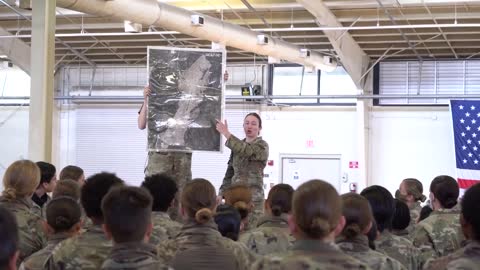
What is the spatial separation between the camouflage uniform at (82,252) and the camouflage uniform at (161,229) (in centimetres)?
92

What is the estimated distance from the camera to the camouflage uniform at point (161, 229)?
3949 millimetres

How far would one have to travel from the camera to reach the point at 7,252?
198cm

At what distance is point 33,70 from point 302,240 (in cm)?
540

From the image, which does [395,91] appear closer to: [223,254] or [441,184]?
[441,184]

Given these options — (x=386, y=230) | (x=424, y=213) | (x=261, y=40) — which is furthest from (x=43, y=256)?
(x=261, y=40)

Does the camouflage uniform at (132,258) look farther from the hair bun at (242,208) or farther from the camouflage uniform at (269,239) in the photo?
the hair bun at (242,208)

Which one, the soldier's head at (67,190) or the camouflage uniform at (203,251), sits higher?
the soldier's head at (67,190)

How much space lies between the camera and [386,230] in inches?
150

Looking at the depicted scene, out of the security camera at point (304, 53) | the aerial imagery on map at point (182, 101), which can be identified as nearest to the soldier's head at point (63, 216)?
the aerial imagery on map at point (182, 101)

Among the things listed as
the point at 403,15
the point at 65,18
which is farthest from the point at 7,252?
the point at 65,18

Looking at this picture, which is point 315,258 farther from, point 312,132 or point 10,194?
point 312,132

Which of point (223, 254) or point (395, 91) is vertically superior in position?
point (395, 91)

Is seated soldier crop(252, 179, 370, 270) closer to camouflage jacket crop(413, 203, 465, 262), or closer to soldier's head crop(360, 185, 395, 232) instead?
soldier's head crop(360, 185, 395, 232)

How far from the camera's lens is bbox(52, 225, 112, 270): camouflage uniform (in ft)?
9.71
